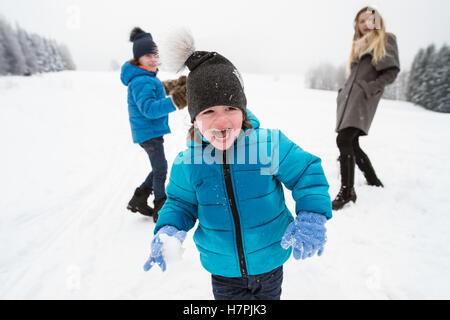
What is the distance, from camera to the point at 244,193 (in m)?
1.16

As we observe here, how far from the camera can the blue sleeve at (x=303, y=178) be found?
1070mm

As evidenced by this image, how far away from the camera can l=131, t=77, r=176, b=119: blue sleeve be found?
90.5 inches

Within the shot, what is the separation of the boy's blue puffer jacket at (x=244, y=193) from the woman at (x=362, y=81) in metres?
1.94

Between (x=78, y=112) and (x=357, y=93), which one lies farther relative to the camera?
(x=78, y=112)

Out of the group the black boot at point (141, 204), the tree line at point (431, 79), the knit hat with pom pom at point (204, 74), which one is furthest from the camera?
the tree line at point (431, 79)

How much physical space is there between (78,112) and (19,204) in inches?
339

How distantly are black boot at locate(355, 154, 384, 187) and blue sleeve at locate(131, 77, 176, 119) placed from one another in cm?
264

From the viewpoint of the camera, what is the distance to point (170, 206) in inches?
49.6

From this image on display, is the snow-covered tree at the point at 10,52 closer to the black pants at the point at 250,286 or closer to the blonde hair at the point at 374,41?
the blonde hair at the point at 374,41

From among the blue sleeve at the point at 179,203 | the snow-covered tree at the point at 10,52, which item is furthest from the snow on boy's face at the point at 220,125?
the snow-covered tree at the point at 10,52

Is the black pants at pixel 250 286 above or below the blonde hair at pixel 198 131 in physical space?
below

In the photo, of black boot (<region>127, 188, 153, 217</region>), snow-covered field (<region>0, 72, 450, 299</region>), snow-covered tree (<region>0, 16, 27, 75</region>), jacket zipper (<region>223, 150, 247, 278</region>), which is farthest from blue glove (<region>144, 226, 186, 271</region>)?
snow-covered tree (<region>0, 16, 27, 75</region>)
